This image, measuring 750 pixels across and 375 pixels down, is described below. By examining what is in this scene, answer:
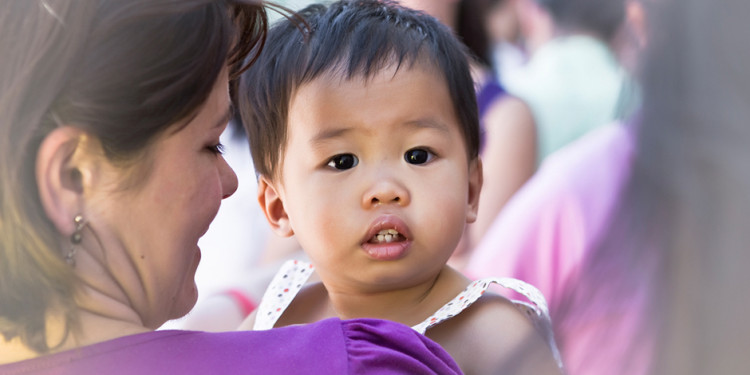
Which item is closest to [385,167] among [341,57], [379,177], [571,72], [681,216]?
[379,177]

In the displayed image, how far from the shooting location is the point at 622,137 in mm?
814

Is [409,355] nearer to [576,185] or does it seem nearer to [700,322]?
[700,322]

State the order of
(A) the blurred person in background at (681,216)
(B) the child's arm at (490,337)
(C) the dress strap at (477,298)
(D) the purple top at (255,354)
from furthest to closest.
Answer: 1. (C) the dress strap at (477,298)
2. (B) the child's arm at (490,337)
3. (D) the purple top at (255,354)
4. (A) the blurred person in background at (681,216)

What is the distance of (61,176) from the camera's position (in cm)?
94

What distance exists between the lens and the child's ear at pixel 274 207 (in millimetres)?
1476

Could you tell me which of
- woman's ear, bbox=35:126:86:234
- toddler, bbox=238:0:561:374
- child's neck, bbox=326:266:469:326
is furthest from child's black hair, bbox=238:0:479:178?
woman's ear, bbox=35:126:86:234

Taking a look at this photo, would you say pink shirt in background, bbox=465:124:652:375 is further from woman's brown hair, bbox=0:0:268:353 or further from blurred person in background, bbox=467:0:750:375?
Answer: woman's brown hair, bbox=0:0:268:353

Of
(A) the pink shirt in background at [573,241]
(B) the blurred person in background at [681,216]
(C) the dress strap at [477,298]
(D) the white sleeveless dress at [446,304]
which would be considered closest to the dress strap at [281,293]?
(D) the white sleeveless dress at [446,304]

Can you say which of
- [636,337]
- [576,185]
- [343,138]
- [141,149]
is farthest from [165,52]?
[576,185]

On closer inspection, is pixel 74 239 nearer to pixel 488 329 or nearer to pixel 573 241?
pixel 488 329

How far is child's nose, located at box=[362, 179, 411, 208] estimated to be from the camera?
4.18 feet

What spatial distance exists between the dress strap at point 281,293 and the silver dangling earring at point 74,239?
62cm

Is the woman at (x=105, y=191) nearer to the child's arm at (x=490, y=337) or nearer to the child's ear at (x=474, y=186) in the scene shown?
the child's arm at (x=490, y=337)

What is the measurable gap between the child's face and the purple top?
32 cm
